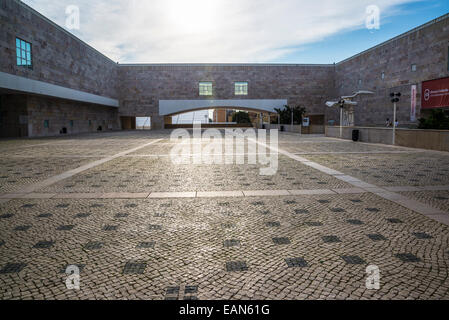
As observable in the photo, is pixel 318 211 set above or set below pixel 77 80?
below

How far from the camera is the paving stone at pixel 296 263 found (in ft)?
11.2

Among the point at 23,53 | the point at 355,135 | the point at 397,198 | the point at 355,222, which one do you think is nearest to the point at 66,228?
the point at 355,222

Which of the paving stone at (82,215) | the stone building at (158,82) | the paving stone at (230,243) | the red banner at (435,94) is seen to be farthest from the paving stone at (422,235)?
the red banner at (435,94)

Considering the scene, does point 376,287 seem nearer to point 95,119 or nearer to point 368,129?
point 368,129

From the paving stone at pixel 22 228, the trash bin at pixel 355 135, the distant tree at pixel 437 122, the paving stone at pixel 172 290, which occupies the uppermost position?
the distant tree at pixel 437 122

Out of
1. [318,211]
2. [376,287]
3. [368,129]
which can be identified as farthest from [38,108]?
[376,287]

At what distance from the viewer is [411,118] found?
1277 inches

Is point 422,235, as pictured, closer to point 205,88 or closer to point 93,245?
point 93,245

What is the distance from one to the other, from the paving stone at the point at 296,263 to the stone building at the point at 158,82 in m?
27.6

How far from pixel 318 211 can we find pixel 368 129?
1802 cm

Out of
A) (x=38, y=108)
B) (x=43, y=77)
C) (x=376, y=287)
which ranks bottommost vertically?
(x=376, y=287)

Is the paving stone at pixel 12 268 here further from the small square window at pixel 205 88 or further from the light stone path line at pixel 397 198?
the small square window at pixel 205 88

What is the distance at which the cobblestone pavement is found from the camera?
3.02 metres

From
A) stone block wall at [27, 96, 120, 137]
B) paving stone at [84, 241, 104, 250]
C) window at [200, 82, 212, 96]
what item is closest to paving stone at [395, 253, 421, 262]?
paving stone at [84, 241, 104, 250]
